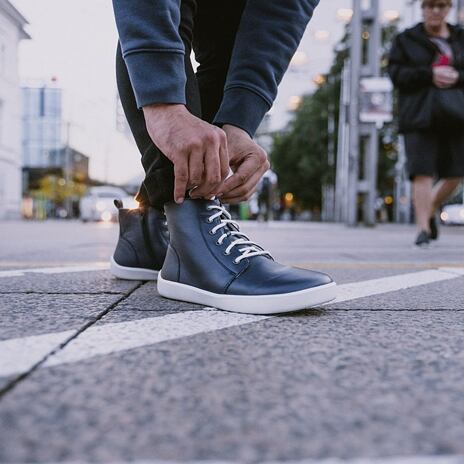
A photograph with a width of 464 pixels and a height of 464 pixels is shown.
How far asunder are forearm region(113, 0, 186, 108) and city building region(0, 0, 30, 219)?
26462 mm

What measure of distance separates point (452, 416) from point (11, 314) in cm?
81

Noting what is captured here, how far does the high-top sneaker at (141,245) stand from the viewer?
1696mm

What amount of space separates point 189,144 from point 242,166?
203mm

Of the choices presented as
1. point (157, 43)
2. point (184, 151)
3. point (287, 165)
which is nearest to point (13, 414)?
point (184, 151)

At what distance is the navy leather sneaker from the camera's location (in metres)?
→ 1.15

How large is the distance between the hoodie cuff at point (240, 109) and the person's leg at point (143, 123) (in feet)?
0.22

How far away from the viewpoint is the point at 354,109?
11.2 meters

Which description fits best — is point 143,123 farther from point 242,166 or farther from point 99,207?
point 99,207

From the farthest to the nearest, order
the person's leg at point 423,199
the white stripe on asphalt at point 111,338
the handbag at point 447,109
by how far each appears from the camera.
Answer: the person's leg at point 423,199, the handbag at point 447,109, the white stripe on asphalt at point 111,338

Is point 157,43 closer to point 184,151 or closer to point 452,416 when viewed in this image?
point 184,151

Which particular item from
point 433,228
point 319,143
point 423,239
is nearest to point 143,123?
point 423,239

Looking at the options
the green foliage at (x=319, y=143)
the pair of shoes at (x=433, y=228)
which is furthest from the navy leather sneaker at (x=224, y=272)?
the green foliage at (x=319, y=143)

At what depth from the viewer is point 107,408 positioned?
0.58 meters

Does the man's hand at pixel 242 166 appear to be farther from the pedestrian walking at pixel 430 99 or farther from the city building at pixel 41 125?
the city building at pixel 41 125
